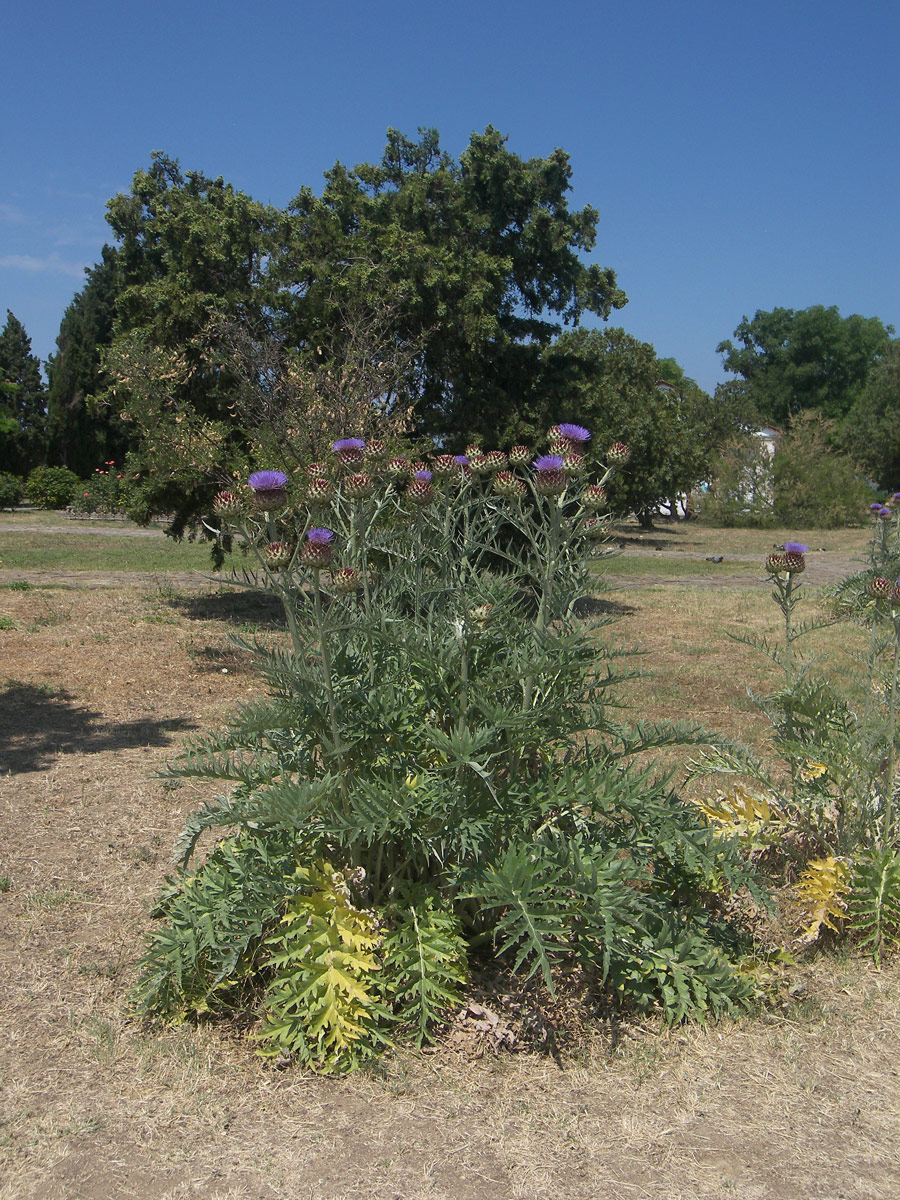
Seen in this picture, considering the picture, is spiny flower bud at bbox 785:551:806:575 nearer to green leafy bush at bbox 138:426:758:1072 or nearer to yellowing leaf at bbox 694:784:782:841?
green leafy bush at bbox 138:426:758:1072

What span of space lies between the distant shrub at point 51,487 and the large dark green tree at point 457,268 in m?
19.7

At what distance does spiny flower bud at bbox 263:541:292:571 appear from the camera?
2.88 m

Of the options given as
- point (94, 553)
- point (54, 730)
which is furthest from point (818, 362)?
point (54, 730)

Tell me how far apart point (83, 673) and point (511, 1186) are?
6650 mm

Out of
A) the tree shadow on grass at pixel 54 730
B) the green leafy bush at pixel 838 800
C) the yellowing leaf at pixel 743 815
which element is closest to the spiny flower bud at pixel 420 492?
the green leafy bush at pixel 838 800

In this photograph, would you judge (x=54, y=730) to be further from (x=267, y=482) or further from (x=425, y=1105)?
(x=425, y=1105)

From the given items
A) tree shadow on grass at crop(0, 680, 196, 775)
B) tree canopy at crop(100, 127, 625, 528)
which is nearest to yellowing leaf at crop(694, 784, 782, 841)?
tree shadow on grass at crop(0, 680, 196, 775)

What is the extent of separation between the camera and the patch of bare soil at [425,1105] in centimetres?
250

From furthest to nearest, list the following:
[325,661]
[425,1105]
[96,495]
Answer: [96,495], [325,661], [425,1105]

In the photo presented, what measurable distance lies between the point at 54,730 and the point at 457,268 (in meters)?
7.14

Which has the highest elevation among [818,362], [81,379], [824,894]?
[818,362]

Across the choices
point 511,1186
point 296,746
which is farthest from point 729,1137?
point 296,746

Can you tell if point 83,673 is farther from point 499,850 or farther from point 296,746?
point 499,850

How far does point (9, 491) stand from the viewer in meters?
28.6
